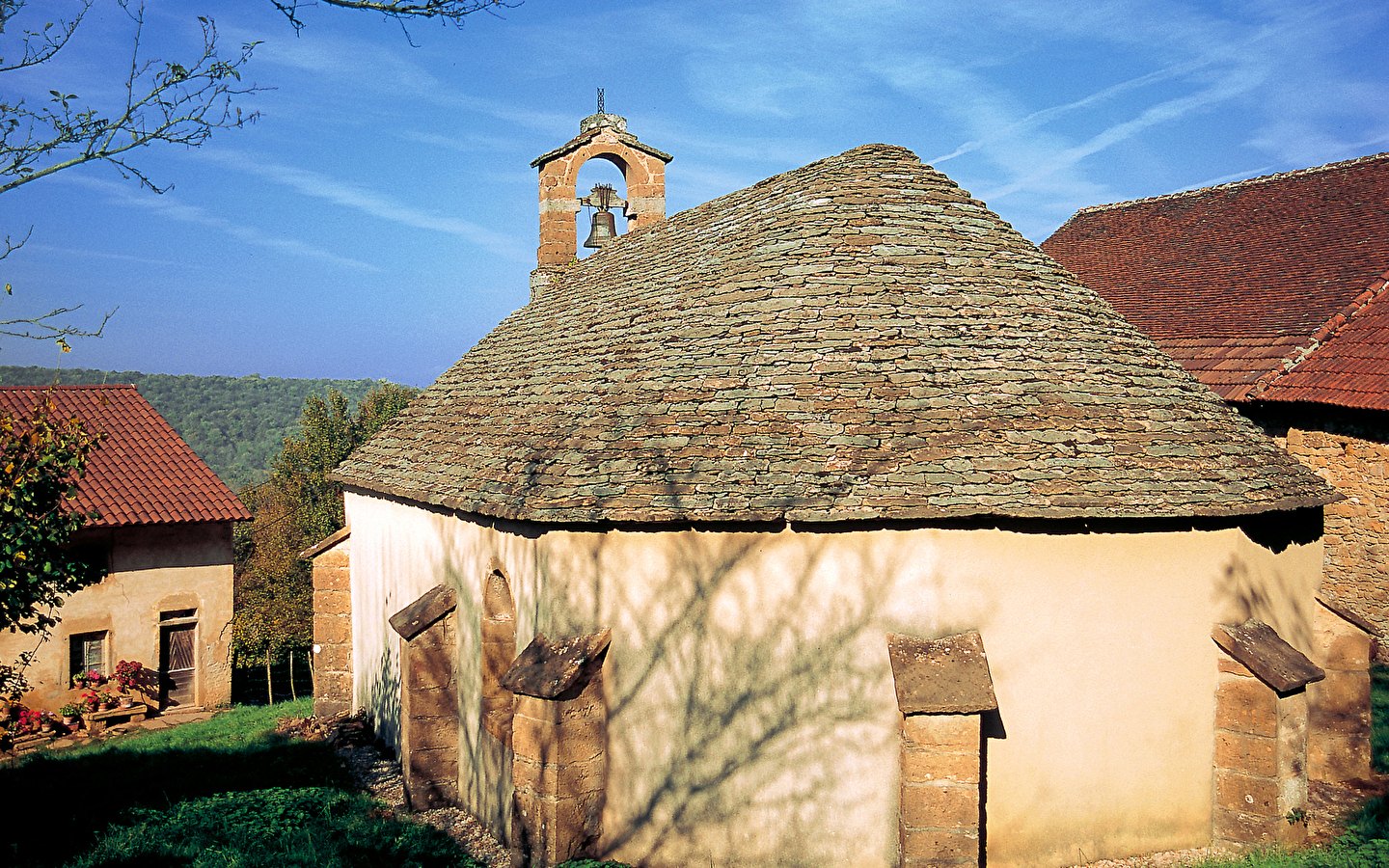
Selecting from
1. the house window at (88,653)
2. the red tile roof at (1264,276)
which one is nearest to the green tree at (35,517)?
the house window at (88,653)

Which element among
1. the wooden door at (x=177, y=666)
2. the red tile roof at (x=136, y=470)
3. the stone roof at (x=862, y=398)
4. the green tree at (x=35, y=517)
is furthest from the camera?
the wooden door at (x=177, y=666)

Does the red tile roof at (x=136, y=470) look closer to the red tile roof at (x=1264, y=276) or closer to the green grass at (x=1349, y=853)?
the green grass at (x=1349, y=853)

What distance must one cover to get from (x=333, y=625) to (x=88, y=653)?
4996 millimetres

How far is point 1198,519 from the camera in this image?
26.4ft

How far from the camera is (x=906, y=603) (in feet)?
25.0

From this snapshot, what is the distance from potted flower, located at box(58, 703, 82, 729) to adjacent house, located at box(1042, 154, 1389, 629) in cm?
2120

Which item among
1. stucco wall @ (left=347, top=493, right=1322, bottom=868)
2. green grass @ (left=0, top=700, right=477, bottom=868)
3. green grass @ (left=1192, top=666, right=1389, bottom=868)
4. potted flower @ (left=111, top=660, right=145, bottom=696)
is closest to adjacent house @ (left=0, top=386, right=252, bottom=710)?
potted flower @ (left=111, top=660, right=145, bottom=696)

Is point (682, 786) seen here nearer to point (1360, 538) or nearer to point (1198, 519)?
point (1198, 519)

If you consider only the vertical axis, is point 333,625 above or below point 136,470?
below

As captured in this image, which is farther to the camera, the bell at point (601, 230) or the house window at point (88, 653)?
the bell at point (601, 230)

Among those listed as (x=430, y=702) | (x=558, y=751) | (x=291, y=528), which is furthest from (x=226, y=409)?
(x=558, y=751)

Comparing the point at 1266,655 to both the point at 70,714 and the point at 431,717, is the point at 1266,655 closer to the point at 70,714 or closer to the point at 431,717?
the point at 431,717

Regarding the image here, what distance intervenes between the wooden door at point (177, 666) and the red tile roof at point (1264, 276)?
66.1 feet

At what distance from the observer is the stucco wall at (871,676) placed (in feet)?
Answer: 25.1
